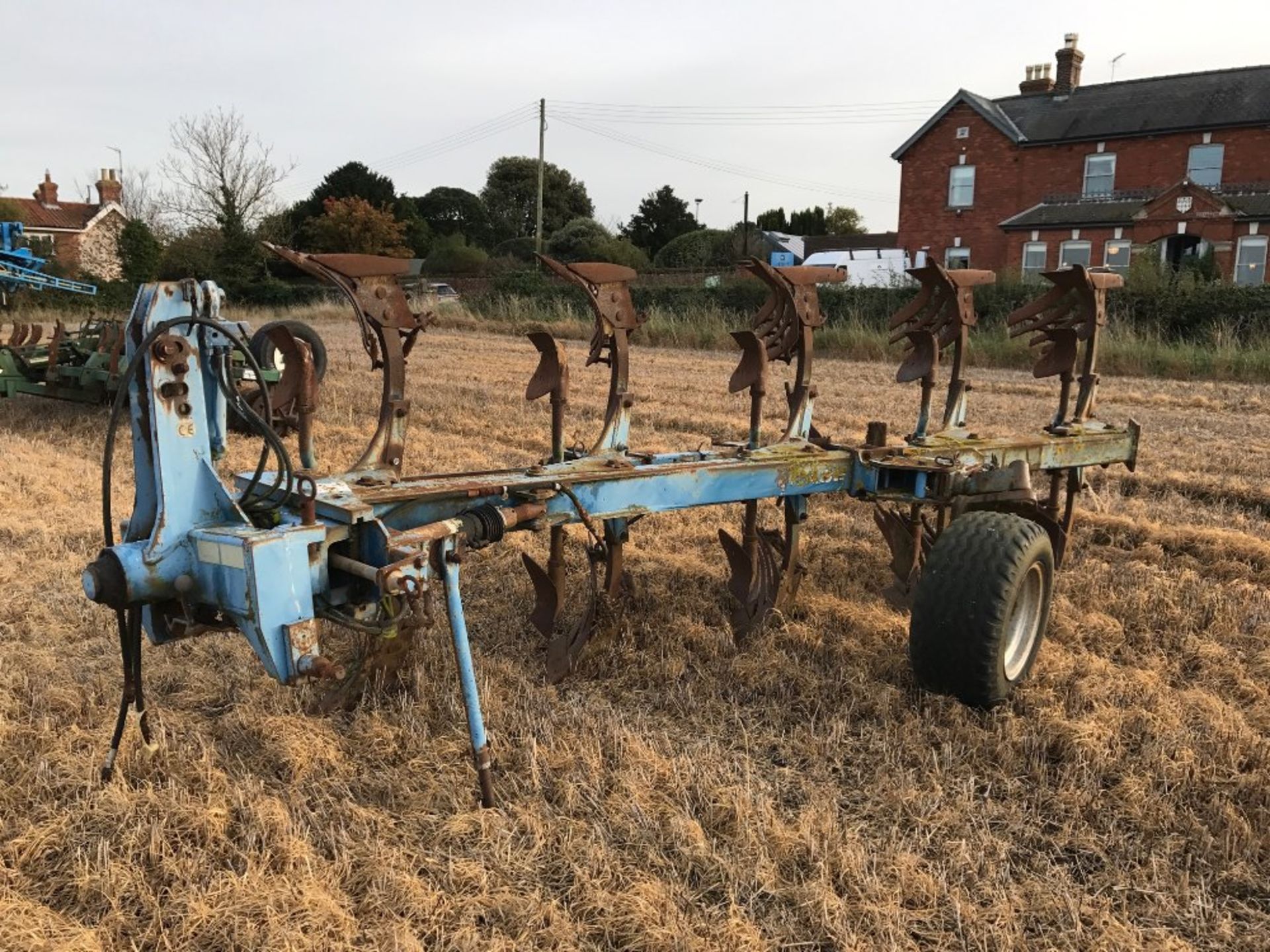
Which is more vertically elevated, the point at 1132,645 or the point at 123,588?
the point at 123,588

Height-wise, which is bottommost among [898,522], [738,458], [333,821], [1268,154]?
[333,821]

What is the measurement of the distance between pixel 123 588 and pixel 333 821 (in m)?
0.84

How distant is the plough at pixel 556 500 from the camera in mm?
2492

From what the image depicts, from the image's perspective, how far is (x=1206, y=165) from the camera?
91.5 ft

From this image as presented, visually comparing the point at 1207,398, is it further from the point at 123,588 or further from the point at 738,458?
the point at 123,588

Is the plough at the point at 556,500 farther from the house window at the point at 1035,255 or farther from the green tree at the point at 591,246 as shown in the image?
the green tree at the point at 591,246

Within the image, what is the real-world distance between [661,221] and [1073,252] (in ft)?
76.7

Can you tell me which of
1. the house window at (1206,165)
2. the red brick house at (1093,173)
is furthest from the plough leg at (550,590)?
the house window at (1206,165)

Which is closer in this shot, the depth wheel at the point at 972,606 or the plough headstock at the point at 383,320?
the plough headstock at the point at 383,320

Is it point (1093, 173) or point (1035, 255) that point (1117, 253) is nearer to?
point (1035, 255)

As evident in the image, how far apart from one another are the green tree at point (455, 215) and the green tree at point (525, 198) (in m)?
0.65

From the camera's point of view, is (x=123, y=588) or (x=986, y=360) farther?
(x=986, y=360)

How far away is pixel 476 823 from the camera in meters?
2.72

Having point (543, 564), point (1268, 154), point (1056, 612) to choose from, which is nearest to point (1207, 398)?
point (1056, 612)
